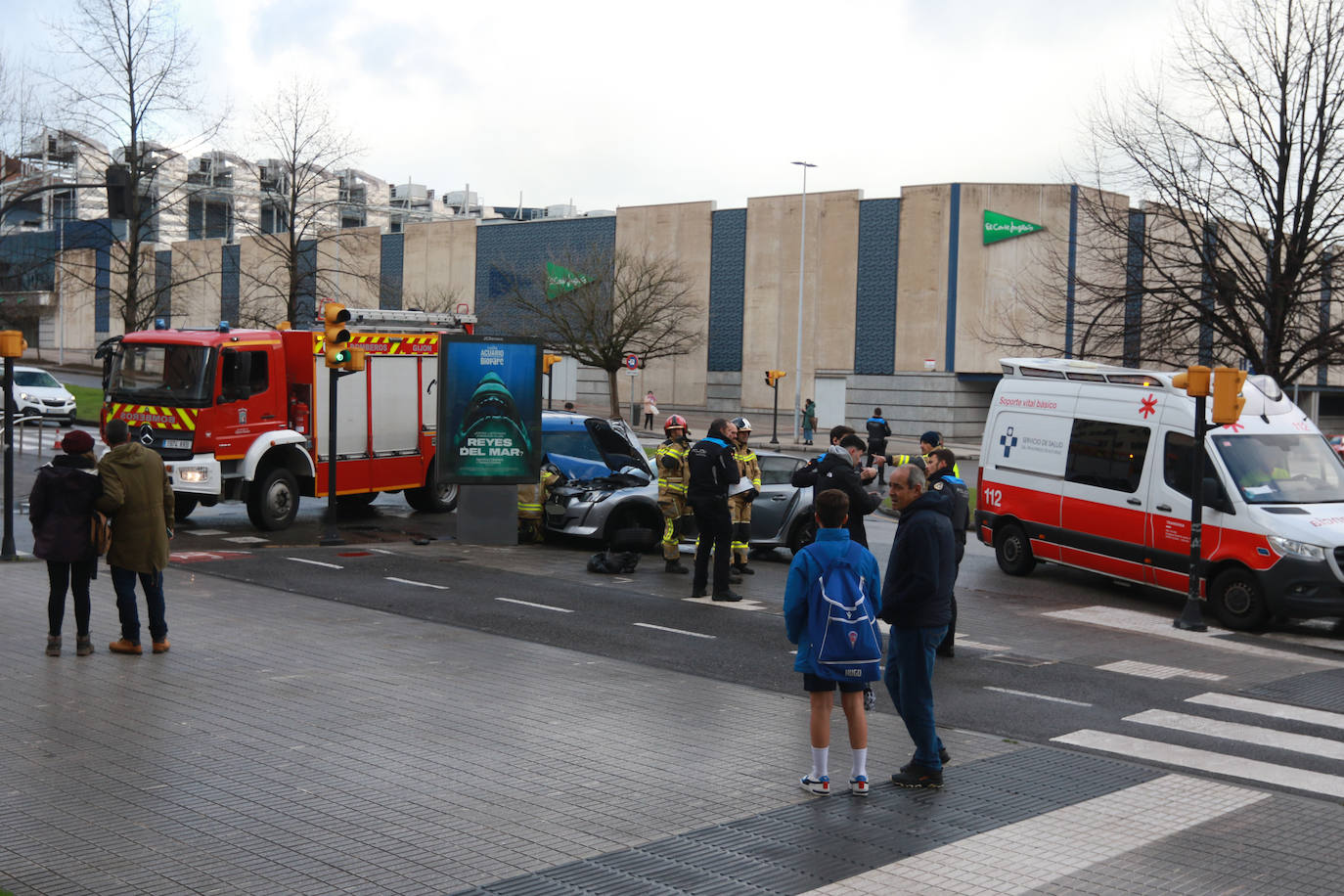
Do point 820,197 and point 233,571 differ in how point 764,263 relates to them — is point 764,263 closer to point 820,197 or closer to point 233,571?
point 820,197

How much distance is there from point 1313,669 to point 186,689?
29.7ft

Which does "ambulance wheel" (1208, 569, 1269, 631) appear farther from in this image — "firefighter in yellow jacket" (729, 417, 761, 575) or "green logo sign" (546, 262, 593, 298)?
"green logo sign" (546, 262, 593, 298)

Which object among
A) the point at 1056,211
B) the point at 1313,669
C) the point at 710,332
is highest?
the point at 1056,211

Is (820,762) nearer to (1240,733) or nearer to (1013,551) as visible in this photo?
(1240,733)

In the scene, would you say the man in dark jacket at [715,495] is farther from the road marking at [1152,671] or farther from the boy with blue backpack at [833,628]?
the boy with blue backpack at [833,628]

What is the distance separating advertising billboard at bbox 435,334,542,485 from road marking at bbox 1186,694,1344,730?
9.87m

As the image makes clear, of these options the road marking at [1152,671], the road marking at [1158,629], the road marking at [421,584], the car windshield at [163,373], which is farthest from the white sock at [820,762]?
the car windshield at [163,373]

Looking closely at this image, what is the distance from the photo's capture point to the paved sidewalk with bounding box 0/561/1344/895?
5680mm

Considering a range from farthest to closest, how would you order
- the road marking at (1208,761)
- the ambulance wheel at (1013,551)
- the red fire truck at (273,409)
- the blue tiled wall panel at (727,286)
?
the blue tiled wall panel at (727,286) → the red fire truck at (273,409) → the ambulance wheel at (1013,551) → the road marking at (1208,761)

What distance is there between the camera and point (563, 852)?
5.89 m

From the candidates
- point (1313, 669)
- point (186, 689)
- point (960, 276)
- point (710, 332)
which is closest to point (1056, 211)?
point (960, 276)

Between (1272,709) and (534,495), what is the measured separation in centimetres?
1055

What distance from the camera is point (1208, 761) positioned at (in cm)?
801

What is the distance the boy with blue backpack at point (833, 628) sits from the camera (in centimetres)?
676
